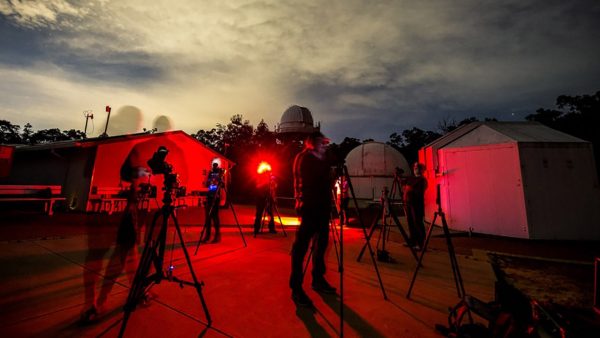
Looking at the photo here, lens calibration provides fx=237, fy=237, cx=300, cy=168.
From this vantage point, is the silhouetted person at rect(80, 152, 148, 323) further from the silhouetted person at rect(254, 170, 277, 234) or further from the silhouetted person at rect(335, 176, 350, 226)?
the silhouetted person at rect(254, 170, 277, 234)

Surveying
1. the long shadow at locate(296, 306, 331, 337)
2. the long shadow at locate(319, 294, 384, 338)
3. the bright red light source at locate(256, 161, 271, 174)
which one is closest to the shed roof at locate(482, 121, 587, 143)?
the bright red light source at locate(256, 161, 271, 174)

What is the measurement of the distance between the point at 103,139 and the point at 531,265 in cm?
1793

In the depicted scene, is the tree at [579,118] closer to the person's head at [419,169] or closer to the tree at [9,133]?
the person's head at [419,169]

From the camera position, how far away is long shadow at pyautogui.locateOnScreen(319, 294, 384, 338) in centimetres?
259

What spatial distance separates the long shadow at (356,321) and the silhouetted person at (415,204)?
14.1 feet

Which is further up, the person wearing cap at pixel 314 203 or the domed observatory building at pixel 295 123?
the domed observatory building at pixel 295 123

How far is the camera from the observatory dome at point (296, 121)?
3328 cm

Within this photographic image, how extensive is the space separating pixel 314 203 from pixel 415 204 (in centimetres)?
456

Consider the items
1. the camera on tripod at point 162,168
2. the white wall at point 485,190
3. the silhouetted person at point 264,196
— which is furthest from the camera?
the white wall at point 485,190

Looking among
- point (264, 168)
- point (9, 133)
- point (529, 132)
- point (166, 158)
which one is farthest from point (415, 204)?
point (9, 133)

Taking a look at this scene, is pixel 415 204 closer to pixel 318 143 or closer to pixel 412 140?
pixel 318 143

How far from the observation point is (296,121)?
33.6 m

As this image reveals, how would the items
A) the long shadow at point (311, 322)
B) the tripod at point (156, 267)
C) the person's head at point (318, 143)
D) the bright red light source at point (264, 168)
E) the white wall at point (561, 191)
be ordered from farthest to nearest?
the white wall at point (561, 191)
the bright red light source at point (264, 168)
the person's head at point (318, 143)
the long shadow at point (311, 322)
the tripod at point (156, 267)

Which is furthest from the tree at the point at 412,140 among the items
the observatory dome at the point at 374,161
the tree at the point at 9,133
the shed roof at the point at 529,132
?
the tree at the point at 9,133
